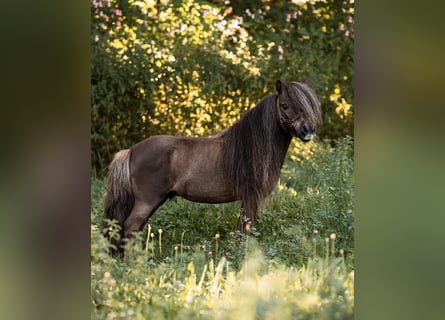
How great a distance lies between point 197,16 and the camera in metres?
4.71

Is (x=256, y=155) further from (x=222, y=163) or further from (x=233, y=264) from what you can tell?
(x=233, y=264)

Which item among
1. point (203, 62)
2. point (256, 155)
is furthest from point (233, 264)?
point (203, 62)

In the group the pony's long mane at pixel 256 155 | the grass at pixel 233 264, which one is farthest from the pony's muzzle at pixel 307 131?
the grass at pixel 233 264

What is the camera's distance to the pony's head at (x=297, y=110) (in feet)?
10.3

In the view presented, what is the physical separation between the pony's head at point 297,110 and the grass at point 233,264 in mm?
404

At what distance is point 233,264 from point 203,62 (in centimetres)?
206

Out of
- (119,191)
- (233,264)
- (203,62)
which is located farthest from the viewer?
(203,62)

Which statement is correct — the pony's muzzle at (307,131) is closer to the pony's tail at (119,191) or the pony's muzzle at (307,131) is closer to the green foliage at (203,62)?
the pony's tail at (119,191)

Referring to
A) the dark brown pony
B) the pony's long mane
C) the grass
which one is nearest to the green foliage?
the grass

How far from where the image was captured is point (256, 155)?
3.17 metres
